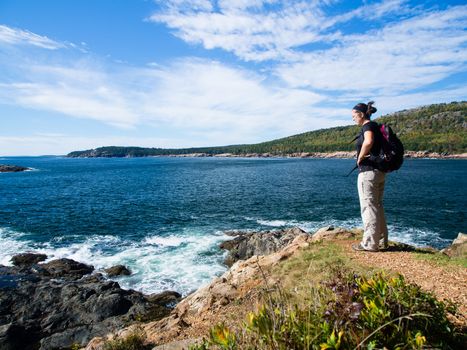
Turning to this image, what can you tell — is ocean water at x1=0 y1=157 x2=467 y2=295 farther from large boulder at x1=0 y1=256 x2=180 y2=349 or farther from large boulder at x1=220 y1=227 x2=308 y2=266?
Answer: large boulder at x1=0 y1=256 x2=180 y2=349

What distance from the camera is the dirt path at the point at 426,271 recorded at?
6.36 metres

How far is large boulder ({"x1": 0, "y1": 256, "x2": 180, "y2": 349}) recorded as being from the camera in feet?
43.9

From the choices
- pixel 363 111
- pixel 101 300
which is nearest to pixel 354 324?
pixel 363 111

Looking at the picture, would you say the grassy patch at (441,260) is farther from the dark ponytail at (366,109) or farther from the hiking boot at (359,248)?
the dark ponytail at (366,109)

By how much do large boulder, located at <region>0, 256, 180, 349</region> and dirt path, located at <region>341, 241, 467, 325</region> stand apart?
9.91 m

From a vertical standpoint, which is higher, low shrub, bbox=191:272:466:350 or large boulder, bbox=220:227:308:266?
low shrub, bbox=191:272:466:350

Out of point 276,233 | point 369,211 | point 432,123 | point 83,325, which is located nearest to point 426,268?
point 369,211

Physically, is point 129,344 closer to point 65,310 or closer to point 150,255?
point 65,310

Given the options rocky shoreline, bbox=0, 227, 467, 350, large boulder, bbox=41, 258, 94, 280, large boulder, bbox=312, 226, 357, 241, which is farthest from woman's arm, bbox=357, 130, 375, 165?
large boulder, bbox=41, 258, 94, 280

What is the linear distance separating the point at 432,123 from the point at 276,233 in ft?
646

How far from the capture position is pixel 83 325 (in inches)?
562

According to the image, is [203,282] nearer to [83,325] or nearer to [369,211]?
[83,325]

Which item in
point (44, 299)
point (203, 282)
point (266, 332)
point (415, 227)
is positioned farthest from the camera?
point (415, 227)

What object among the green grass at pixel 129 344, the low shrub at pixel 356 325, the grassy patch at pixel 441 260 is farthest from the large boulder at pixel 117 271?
the low shrub at pixel 356 325
